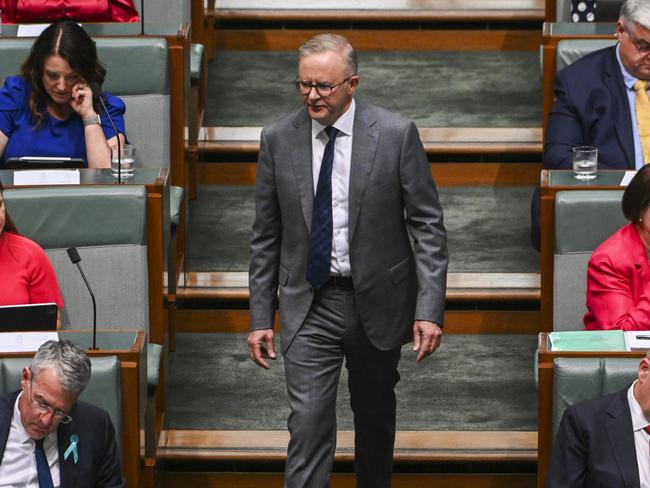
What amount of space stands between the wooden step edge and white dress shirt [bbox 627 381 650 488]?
1194mm

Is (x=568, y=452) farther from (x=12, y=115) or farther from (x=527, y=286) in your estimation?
(x=12, y=115)

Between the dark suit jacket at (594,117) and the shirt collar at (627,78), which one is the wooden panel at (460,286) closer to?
the dark suit jacket at (594,117)

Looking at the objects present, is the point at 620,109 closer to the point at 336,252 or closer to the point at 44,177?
the point at 336,252

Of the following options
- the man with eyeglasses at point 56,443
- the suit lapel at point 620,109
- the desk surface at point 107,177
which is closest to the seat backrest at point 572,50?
the suit lapel at point 620,109

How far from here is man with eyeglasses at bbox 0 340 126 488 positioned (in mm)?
1480

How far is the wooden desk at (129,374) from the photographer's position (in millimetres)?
1579

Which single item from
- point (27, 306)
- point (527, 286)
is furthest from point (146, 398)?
point (527, 286)

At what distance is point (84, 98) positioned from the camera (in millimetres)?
2008

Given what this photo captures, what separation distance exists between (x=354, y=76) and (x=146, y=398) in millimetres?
416

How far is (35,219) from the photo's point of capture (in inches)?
72.7

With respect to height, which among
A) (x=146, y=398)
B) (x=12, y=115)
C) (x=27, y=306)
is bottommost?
(x=146, y=398)

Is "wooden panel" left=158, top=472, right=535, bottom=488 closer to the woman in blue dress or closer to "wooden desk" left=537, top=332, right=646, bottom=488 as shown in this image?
"wooden desk" left=537, top=332, right=646, bottom=488

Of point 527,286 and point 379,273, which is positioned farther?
point 527,286

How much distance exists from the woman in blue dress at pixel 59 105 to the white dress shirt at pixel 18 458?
57 cm
